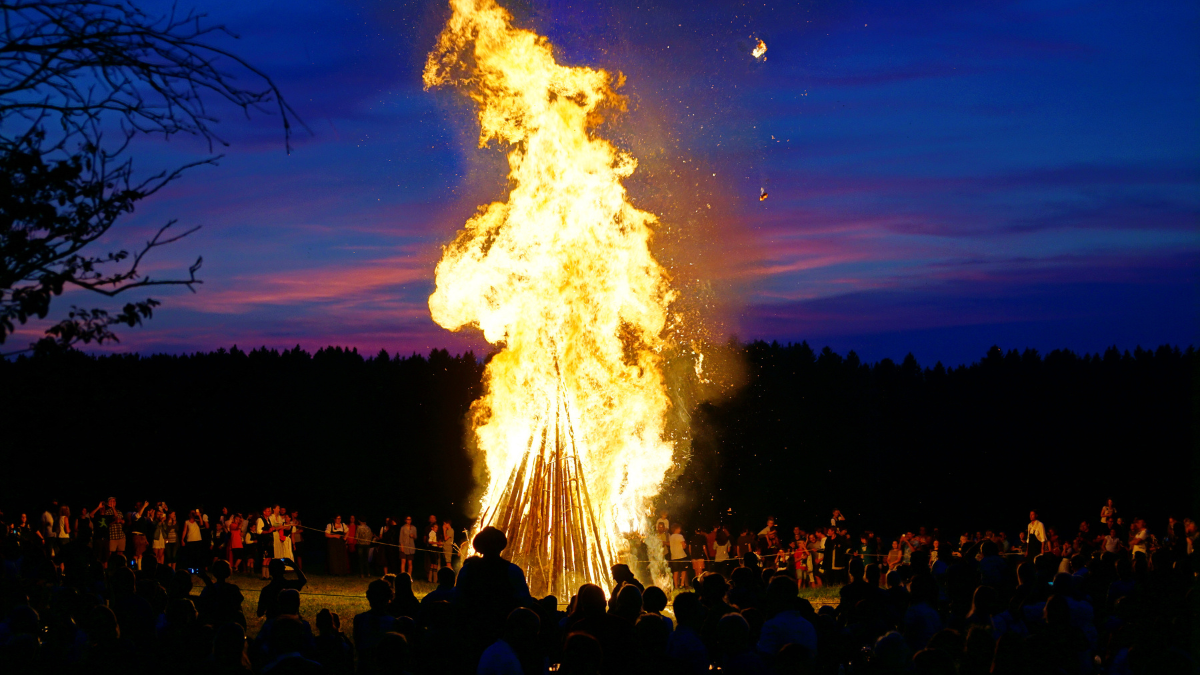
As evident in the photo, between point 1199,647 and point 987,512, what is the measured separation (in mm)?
28822

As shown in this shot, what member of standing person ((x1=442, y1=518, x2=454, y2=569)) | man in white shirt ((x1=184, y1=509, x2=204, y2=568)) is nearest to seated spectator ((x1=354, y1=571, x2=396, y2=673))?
man in white shirt ((x1=184, y1=509, x2=204, y2=568))

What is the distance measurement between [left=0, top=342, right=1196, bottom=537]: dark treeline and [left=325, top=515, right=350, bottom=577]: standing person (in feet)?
21.7

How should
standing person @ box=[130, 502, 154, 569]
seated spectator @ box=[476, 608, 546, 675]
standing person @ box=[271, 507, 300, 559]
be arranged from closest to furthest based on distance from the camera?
seated spectator @ box=[476, 608, 546, 675], standing person @ box=[130, 502, 154, 569], standing person @ box=[271, 507, 300, 559]

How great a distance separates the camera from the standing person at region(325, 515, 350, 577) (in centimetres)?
2423

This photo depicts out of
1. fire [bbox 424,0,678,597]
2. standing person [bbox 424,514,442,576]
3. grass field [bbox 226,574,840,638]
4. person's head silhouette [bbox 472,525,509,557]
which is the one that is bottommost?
grass field [bbox 226,574,840,638]

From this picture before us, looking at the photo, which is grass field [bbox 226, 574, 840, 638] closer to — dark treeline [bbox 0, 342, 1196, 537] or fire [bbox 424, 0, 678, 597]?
fire [bbox 424, 0, 678, 597]

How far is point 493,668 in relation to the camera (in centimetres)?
554

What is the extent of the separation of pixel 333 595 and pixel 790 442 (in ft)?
56.1

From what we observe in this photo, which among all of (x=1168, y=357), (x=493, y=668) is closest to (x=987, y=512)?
(x=1168, y=357)

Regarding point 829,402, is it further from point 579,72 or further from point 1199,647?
point 1199,647

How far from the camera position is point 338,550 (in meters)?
24.5

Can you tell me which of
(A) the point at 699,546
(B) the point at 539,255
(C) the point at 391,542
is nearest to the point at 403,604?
(B) the point at 539,255

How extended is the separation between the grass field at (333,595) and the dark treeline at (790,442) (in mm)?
8270

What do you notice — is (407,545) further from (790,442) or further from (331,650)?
(331,650)
